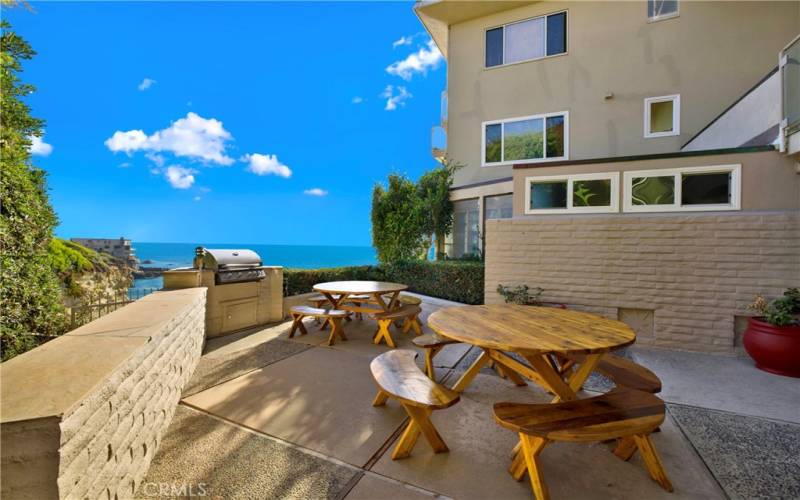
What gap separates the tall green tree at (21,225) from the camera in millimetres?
2922

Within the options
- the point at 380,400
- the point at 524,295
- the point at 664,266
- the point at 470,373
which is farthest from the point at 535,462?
the point at 664,266

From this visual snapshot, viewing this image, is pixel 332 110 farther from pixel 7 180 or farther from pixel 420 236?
pixel 7 180

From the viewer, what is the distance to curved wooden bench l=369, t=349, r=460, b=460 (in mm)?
2135

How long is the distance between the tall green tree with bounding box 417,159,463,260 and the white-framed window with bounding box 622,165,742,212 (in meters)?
5.05

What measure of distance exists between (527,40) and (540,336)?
1032cm

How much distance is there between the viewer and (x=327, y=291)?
5102 mm

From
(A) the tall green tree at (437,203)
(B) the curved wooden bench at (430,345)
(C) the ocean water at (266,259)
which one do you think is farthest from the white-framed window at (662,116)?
(C) the ocean water at (266,259)

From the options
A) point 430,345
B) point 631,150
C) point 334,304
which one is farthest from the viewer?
point 631,150

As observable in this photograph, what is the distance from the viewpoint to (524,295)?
5.41 metres

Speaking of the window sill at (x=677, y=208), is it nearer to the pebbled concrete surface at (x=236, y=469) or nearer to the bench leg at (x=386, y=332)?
the bench leg at (x=386, y=332)

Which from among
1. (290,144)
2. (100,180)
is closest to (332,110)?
(290,144)

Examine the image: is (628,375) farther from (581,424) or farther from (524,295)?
(524,295)

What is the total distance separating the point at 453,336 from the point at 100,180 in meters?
51.0

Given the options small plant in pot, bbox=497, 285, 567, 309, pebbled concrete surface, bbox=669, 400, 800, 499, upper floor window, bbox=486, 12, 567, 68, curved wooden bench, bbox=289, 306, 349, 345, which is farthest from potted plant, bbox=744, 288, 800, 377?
upper floor window, bbox=486, 12, 567, 68
